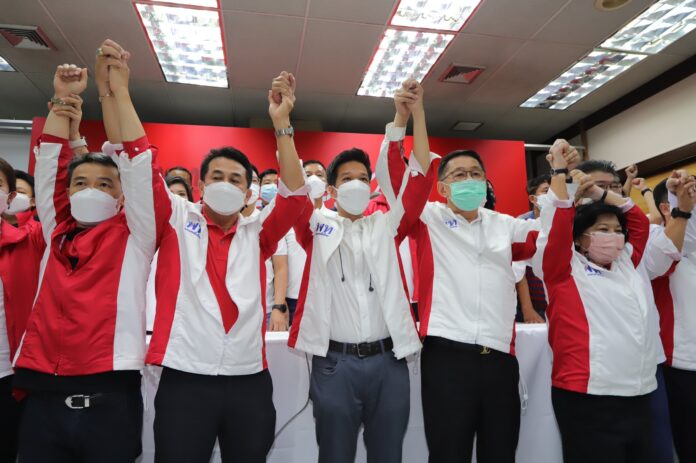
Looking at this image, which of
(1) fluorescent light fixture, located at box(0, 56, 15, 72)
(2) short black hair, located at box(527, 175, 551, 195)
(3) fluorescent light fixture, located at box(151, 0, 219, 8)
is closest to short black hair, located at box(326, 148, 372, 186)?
(2) short black hair, located at box(527, 175, 551, 195)

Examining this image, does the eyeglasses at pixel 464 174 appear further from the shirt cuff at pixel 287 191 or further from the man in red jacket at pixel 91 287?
the man in red jacket at pixel 91 287

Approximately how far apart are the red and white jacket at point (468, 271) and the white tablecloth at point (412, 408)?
35cm

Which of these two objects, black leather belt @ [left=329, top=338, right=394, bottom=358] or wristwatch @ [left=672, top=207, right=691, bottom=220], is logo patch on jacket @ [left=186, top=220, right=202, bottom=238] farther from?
wristwatch @ [left=672, top=207, right=691, bottom=220]

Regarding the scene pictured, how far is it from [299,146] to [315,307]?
159 inches

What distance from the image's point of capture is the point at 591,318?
1899mm

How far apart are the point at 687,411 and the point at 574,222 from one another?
41.0 inches

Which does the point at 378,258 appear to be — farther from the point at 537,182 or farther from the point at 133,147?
the point at 537,182

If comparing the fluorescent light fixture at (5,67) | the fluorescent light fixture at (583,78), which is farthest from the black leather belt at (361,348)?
the fluorescent light fixture at (5,67)

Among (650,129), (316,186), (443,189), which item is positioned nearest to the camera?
(443,189)

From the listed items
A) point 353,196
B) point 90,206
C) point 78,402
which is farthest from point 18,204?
point 353,196

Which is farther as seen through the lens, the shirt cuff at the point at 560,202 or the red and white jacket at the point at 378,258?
the shirt cuff at the point at 560,202

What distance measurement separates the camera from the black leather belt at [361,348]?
5.66 feet

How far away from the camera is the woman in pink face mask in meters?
1.78

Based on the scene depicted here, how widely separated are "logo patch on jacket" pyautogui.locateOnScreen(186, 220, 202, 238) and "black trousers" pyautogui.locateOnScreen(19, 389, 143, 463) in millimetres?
611
